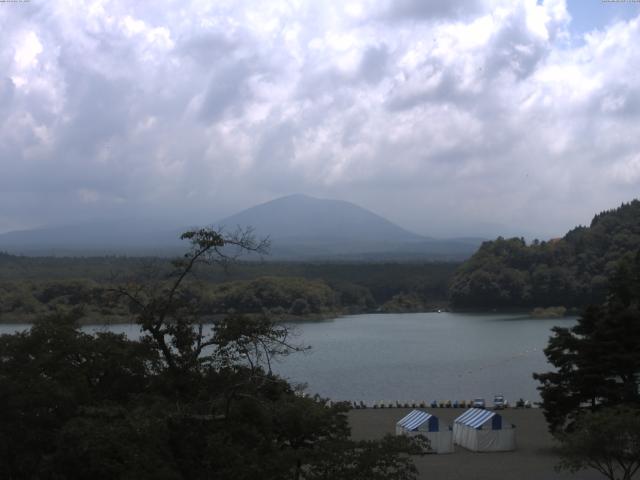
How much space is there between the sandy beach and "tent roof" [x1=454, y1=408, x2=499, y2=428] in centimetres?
46

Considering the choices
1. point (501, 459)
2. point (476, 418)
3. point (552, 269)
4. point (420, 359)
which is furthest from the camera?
point (552, 269)

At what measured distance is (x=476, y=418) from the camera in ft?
46.3

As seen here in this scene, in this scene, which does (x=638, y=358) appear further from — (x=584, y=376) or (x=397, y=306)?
(x=397, y=306)

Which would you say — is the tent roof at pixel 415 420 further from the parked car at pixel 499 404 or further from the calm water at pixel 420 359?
the parked car at pixel 499 404

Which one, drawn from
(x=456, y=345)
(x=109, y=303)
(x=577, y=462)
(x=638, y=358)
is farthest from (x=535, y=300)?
(x=109, y=303)

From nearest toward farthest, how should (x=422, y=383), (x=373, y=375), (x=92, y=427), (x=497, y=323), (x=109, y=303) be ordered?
1. (x=92, y=427)
2. (x=109, y=303)
3. (x=422, y=383)
4. (x=373, y=375)
5. (x=497, y=323)

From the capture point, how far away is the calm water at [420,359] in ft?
75.1

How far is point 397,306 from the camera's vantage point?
187 feet

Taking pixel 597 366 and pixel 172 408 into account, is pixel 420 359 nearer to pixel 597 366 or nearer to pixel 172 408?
pixel 597 366

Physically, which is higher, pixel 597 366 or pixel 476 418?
pixel 597 366

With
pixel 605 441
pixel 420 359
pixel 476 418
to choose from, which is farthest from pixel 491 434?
pixel 420 359

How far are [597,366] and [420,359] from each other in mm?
16916

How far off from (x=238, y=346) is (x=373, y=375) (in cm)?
1956

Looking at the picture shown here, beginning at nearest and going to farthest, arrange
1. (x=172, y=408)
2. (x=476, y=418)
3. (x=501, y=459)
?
(x=172, y=408)
(x=501, y=459)
(x=476, y=418)
